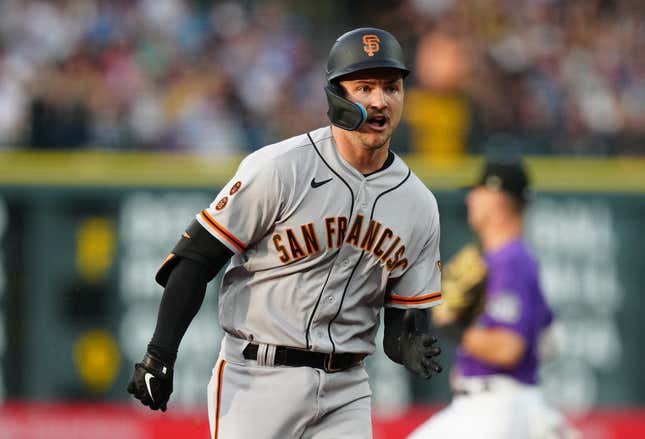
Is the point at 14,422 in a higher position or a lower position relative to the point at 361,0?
lower

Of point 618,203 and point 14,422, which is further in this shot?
point 618,203

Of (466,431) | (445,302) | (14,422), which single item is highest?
(445,302)

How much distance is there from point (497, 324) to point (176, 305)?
84.9 inches

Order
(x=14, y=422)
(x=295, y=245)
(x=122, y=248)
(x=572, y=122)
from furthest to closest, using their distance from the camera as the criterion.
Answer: (x=572, y=122), (x=122, y=248), (x=14, y=422), (x=295, y=245)

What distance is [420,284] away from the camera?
4570 millimetres

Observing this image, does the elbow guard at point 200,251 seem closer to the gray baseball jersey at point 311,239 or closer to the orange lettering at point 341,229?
the gray baseball jersey at point 311,239

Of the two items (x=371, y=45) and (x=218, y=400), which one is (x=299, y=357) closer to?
(x=218, y=400)

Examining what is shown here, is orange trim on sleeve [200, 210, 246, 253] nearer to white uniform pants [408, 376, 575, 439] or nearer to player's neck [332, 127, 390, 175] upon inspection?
player's neck [332, 127, 390, 175]

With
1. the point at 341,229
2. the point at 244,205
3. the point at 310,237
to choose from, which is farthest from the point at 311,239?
the point at 244,205

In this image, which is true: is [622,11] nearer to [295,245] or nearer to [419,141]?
[419,141]

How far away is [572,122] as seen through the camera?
11750 millimetres

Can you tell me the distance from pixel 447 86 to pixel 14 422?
4.24m

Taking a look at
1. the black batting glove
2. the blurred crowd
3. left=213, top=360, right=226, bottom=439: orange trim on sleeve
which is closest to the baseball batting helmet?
the black batting glove

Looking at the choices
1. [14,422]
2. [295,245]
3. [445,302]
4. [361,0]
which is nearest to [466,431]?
[445,302]
